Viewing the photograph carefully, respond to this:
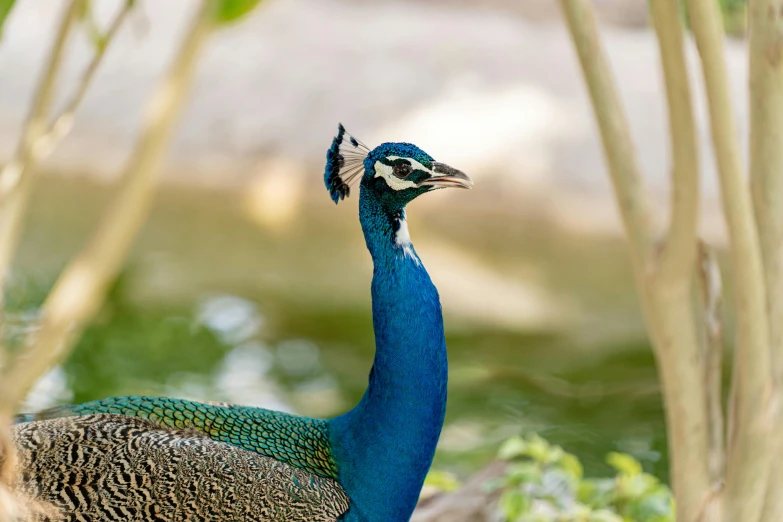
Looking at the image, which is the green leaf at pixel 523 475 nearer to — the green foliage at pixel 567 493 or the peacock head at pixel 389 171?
the green foliage at pixel 567 493

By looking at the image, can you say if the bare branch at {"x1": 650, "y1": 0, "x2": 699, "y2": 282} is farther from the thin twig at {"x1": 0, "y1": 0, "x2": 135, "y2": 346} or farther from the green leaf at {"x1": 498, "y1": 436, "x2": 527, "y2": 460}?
the green leaf at {"x1": 498, "y1": 436, "x2": 527, "y2": 460}

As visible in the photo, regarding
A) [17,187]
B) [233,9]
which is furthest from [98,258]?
[233,9]

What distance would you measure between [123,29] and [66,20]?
3877mm

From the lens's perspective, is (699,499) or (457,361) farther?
(457,361)

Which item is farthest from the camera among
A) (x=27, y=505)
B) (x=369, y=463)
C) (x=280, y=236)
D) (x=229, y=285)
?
(x=280, y=236)

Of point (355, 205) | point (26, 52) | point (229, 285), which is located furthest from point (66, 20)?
point (26, 52)

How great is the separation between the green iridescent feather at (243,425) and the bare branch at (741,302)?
1.78 feet

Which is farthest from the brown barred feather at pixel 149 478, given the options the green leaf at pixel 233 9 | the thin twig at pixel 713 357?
the green leaf at pixel 233 9

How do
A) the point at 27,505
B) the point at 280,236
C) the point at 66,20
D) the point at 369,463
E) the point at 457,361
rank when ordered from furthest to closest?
the point at 280,236 < the point at 457,361 < the point at 369,463 < the point at 27,505 < the point at 66,20

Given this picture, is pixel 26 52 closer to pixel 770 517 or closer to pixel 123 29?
pixel 123 29

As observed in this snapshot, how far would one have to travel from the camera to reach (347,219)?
11.9ft

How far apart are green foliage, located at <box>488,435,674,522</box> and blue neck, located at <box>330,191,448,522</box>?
0.48 metres

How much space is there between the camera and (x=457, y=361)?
2.92 meters

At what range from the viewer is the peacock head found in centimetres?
121
